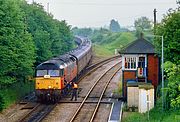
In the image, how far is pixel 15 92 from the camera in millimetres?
37625

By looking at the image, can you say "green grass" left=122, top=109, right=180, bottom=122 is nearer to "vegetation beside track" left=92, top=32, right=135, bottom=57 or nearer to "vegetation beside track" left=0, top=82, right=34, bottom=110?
"vegetation beside track" left=0, top=82, right=34, bottom=110

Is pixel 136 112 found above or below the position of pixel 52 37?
below

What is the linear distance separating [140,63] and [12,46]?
1051 centimetres

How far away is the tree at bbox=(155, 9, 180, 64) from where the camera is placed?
29656 mm

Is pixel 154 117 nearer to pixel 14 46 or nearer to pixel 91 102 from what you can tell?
pixel 91 102

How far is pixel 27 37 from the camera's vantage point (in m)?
37.4

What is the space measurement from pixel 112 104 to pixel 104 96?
459cm

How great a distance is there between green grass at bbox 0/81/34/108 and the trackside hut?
29.2 feet

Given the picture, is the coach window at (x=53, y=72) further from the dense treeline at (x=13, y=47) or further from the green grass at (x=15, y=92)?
the green grass at (x=15, y=92)

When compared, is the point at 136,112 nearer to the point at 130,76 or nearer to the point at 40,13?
the point at 130,76

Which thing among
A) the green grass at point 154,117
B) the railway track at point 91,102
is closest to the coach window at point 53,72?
the railway track at point 91,102

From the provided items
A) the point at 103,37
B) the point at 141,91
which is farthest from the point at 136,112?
the point at 103,37

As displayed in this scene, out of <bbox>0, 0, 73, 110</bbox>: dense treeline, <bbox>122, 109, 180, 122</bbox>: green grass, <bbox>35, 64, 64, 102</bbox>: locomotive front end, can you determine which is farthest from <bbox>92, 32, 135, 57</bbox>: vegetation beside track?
<bbox>122, 109, 180, 122</bbox>: green grass

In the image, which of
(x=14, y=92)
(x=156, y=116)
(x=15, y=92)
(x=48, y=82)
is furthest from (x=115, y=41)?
(x=156, y=116)
